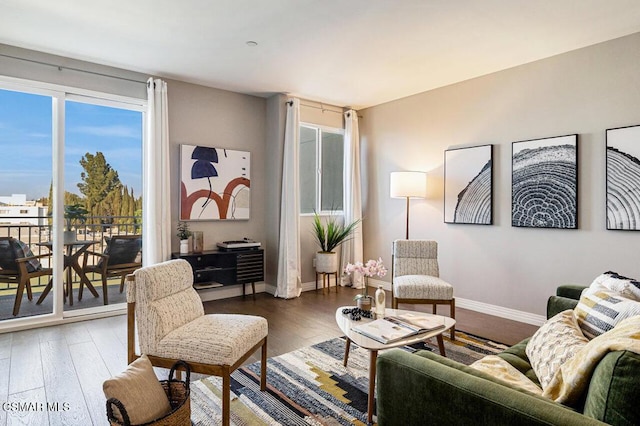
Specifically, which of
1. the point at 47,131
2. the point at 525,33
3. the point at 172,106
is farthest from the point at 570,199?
the point at 47,131

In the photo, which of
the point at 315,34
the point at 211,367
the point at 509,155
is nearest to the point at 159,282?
the point at 211,367

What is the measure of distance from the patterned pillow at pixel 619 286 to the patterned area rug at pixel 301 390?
1.27 meters

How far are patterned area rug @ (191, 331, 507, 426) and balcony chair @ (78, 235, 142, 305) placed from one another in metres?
2.30

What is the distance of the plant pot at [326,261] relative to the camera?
5148 millimetres

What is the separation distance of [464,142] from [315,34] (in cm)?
229

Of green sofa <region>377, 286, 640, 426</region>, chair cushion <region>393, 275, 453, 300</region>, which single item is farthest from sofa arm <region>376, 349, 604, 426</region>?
chair cushion <region>393, 275, 453, 300</region>

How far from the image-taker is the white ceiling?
280cm

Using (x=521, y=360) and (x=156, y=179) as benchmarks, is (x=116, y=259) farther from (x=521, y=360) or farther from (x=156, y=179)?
(x=521, y=360)

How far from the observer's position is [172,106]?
444cm

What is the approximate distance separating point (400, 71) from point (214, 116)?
2366 mm

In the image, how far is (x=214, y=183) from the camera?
15.6 feet

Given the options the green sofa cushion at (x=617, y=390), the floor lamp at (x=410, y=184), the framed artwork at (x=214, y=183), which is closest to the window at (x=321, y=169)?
the framed artwork at (x=214, y=183)

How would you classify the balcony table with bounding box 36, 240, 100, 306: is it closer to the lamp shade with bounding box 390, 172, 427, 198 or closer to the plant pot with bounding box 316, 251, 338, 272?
the plant pot with bounding box 316, 251, 338, 272

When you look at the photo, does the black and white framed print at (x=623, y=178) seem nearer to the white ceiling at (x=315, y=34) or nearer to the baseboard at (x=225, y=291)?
the white ceiling at (x=315, y=34)
